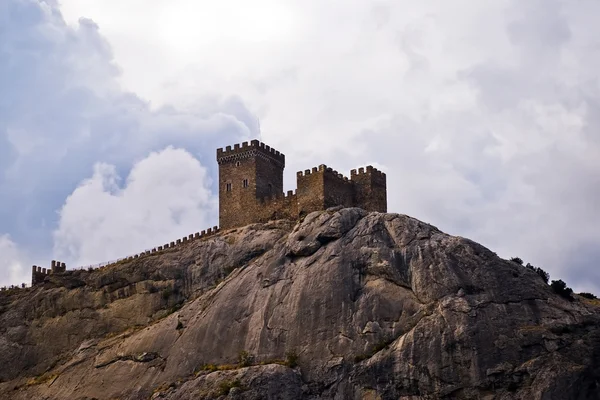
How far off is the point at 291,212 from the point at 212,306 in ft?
42.7

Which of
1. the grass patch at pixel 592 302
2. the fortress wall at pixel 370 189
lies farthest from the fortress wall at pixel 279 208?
the grass patch at pixel 592 302

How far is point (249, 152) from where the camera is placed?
96.7m

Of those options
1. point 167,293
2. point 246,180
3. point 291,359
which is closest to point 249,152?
point 246,180

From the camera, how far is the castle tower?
Result: 311 ft

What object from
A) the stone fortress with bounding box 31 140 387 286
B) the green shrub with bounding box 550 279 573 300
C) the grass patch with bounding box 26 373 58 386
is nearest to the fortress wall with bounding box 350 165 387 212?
the stone fortress with bounding box 31 140 387 286

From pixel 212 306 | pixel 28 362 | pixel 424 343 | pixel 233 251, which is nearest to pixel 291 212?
pixel 233 251

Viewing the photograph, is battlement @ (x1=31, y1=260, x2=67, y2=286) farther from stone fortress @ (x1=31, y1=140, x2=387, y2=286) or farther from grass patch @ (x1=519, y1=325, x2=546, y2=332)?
grass patch @ (x1=519, y1=325, x2=546, y2=332)

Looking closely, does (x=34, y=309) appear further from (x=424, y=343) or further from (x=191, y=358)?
(x=424, y=343)

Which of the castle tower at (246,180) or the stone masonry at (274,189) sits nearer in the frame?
the stone masonry at (274,189)

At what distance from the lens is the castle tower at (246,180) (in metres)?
94.8

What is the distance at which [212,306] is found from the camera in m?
83.9

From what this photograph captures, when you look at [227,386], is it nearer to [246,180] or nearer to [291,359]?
[291,359]

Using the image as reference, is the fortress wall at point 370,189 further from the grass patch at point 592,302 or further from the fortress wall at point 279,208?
the grass patch at point 592,302

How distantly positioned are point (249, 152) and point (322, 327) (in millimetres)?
25621
